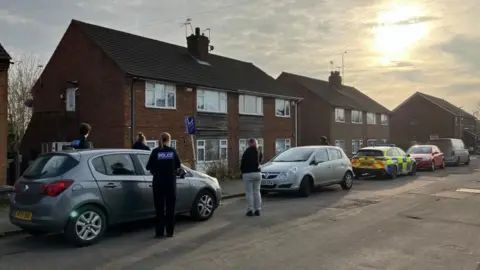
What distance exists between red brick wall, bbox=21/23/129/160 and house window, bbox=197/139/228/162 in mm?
4596

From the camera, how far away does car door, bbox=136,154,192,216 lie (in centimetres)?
848

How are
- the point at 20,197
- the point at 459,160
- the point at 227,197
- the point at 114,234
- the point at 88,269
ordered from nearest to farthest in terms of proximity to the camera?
the point at 88,269 < the point at 20,197 < the point at 114,234 < the point at 227,197 < the point at 459,160

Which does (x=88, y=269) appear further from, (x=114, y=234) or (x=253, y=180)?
(x=253, y=180)

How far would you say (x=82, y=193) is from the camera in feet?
24.2

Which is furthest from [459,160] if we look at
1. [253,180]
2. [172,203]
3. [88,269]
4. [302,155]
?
[88,269]

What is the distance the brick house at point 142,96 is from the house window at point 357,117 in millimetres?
16171

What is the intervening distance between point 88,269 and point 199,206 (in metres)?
3.70

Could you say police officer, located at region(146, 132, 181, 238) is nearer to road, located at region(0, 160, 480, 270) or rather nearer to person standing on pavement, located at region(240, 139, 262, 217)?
road, located at region(0, 160, 480, 270)

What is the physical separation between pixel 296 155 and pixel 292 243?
23.9 feet

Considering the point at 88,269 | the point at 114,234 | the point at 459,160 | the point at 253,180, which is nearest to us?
the point at 88,269

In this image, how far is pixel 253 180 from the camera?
33.7 ft

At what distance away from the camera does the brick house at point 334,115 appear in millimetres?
38872

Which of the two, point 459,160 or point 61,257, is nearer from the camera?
point 61,257

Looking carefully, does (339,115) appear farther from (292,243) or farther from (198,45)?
(292,243)
